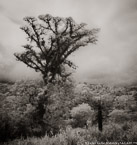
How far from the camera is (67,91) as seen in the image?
53.1 ft

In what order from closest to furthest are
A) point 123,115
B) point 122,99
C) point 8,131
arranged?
point 8,131 < point 123,115 < point 122,99

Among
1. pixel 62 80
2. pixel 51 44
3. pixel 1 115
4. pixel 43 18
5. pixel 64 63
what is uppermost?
pixel 43 18

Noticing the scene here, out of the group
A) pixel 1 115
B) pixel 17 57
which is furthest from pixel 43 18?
pixel 1 115

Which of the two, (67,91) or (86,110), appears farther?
(86,110)

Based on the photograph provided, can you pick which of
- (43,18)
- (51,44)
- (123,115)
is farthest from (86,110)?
(43,18)

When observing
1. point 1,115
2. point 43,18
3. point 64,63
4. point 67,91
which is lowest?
point 1,115

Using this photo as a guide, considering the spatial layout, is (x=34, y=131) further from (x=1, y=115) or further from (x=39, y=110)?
(x=1, y=115)

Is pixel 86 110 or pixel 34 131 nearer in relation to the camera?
pixel 34 131

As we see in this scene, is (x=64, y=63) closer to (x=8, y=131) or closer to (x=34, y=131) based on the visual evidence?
(x=34, y=131)

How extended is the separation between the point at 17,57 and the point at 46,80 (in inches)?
152

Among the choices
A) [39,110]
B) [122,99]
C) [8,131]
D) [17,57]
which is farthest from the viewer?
[122,99]

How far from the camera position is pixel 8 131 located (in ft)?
36.7

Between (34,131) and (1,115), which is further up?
(1,115)

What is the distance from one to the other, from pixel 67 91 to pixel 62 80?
1783 millimetres
